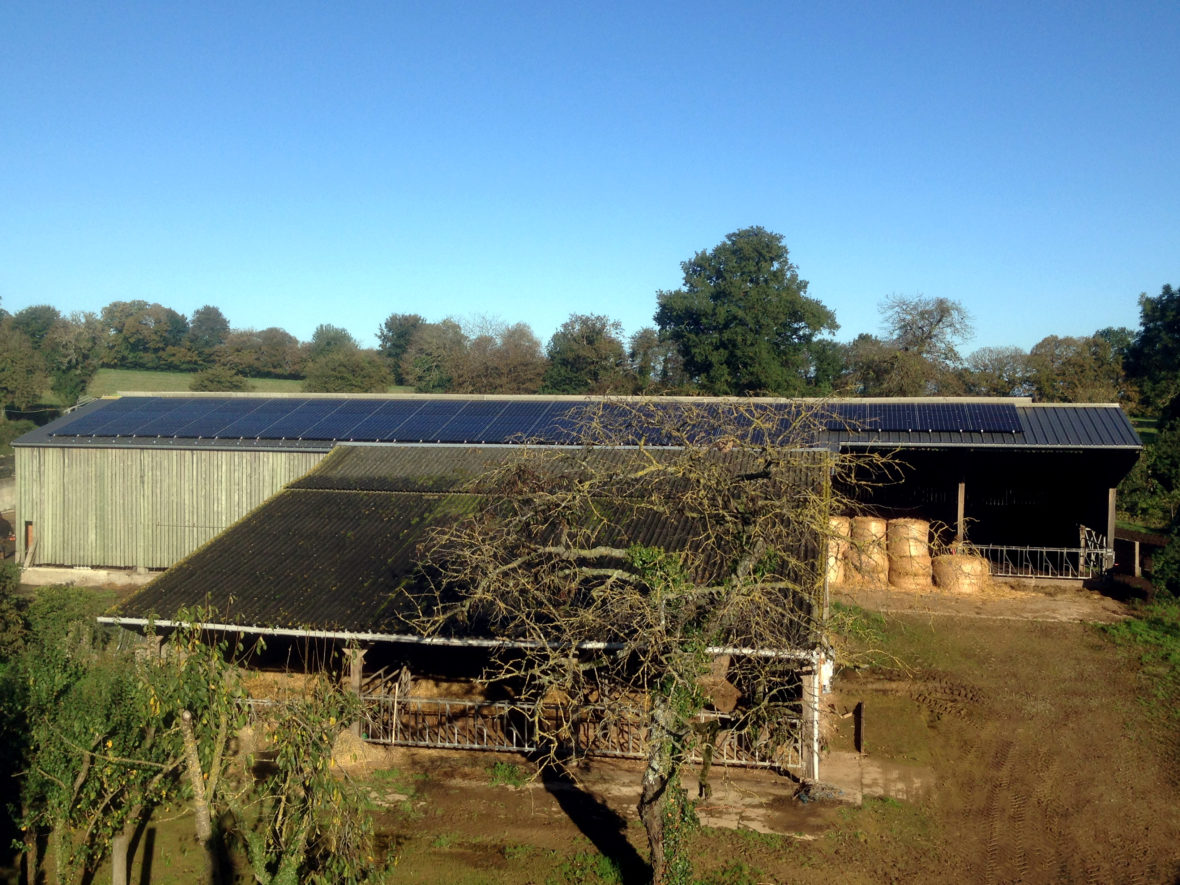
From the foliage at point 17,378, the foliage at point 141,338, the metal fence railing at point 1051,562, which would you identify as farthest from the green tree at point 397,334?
the metal fence railing at point 1051,562

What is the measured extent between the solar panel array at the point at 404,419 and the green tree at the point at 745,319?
1685 cm

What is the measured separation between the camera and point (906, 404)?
22.5 metres

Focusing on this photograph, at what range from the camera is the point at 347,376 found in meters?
56.1

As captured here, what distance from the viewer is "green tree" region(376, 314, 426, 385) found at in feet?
241

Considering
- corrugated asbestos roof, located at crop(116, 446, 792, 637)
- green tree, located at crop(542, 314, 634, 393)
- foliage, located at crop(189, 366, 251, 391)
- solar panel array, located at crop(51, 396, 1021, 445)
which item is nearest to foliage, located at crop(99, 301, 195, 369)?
foliage, located at crop(189, 366, 251, 391)

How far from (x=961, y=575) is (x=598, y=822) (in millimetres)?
12803

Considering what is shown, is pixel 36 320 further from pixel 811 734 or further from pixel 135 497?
pixel 811 734

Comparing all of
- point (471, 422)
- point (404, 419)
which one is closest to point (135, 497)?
point (404, 419)

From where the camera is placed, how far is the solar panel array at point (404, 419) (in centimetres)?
1955

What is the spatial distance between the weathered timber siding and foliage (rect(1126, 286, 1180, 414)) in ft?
139

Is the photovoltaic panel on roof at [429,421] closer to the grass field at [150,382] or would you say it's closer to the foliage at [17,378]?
the foliage at [17,378]

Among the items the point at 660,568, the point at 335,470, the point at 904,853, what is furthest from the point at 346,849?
the point at 335,470

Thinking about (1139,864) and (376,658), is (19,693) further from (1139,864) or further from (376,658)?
(1139,864)

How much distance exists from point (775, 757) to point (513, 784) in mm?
3417
